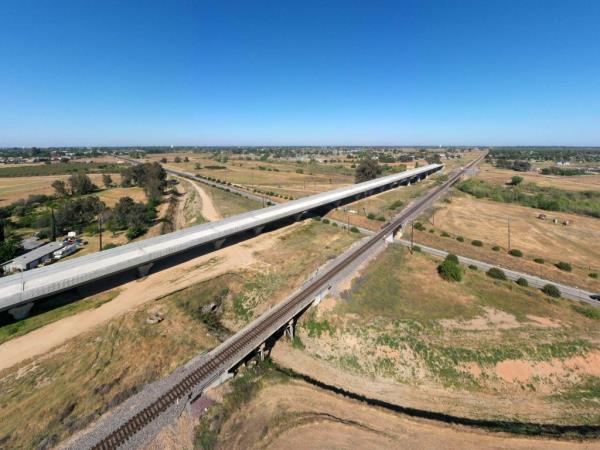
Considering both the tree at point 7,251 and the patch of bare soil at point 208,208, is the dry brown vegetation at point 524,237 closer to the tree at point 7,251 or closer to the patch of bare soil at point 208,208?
the patch of bare soil at point 208,208

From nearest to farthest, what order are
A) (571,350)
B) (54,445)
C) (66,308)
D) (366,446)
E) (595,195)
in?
(54,445) → (366,446) → (571,350) → (66,308) → (595,195)

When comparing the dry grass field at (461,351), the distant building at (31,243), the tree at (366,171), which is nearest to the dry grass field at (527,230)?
the dry grass field at (461,351)


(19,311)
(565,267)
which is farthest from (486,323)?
(19,311)

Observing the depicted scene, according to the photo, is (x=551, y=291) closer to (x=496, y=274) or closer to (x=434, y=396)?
(x=496, y=274)

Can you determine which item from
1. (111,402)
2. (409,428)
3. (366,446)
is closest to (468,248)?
(409,428)

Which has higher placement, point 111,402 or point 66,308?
point 66,308

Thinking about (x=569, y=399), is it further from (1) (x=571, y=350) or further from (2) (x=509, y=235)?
(2) (x=509, y=235)
